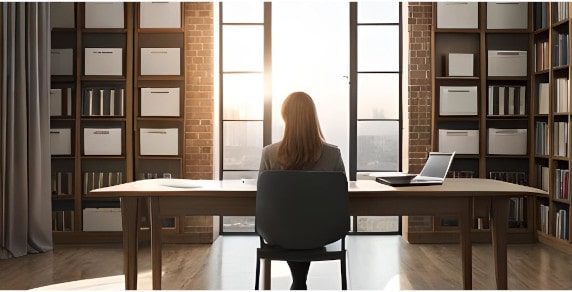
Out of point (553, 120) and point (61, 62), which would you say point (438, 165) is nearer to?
point (553, 120)

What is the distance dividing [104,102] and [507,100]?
414 cm

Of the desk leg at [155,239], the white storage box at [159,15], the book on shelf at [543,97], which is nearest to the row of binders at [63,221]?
the white storage box at [159,15]

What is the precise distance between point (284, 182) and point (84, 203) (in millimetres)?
4046

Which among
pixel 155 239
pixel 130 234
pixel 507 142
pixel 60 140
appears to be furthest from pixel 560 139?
pixel 60 140

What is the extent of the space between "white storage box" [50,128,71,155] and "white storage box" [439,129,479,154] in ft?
12.6

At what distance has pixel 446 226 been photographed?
622 centimetres

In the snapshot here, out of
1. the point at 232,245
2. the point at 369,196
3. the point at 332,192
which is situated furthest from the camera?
the point at 232,245

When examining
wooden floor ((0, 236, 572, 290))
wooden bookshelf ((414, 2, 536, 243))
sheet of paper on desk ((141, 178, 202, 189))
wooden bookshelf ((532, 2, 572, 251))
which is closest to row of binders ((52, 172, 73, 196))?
wooden floor ((0, 236, 572, 290))

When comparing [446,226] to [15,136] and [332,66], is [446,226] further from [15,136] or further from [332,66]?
[15,136]

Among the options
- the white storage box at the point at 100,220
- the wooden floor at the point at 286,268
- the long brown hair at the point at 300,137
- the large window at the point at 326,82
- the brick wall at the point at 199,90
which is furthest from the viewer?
the large window at the point at 326,82

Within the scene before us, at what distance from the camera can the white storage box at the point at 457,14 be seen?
623 cm

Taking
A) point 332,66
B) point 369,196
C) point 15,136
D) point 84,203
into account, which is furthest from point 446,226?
point 15,136

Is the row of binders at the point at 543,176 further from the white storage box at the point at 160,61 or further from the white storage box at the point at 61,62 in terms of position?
the white storage box at the point at 61,62

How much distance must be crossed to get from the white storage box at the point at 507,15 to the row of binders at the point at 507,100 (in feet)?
2.15
